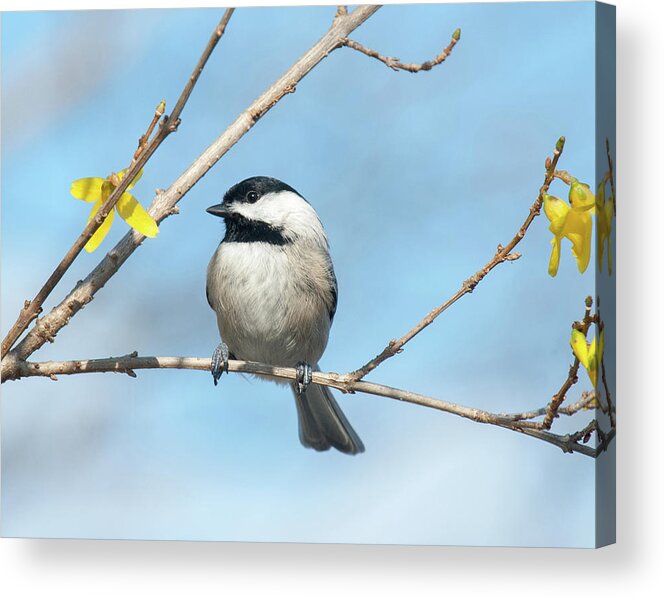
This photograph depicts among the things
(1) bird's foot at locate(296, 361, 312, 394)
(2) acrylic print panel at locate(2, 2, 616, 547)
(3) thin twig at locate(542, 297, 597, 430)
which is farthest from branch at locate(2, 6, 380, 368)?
(3) thin twig at locate(542, 297, 597, 430)

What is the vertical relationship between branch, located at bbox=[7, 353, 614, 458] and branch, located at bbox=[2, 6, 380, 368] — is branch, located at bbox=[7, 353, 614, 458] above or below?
below

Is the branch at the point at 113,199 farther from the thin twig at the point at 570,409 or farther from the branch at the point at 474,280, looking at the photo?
the thin twig at the point at 570,409

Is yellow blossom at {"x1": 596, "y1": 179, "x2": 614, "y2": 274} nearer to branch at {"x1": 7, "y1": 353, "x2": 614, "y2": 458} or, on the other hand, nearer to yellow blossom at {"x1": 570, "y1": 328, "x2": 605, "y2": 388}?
yellow blossom at {"x1": 570, "y1": 328, "x2": 605, "y2": 388}

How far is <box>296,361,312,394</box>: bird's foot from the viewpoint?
2.40 meters

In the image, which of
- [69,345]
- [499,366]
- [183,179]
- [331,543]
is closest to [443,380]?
[499,366]

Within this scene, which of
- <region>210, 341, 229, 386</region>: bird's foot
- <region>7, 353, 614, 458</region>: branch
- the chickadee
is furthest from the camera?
the chickadee

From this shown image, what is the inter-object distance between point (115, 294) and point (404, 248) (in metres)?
0.74

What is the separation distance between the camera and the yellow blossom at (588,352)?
2.22 metres

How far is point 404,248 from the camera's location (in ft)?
7.63

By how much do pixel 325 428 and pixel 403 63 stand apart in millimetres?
886

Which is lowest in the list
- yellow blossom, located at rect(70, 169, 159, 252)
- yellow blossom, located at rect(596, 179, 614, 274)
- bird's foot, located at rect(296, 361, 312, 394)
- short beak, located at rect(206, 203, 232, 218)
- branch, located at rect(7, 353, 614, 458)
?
branch, located at rect(7, 353, 614, 458)

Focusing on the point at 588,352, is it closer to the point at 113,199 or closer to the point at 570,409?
the point at 570,409

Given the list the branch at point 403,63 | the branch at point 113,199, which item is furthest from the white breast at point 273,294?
the branch at point 113,199

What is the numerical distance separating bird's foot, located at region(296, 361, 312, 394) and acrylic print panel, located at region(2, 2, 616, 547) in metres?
0.04
